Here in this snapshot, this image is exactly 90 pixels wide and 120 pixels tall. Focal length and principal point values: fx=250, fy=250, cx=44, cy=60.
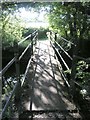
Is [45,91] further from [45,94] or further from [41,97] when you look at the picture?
[41,97]

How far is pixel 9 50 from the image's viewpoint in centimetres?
1015

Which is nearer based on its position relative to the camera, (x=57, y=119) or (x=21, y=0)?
(x=57, y=119)

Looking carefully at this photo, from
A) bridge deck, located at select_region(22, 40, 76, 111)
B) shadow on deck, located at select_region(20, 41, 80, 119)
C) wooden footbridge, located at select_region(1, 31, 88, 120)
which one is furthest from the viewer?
bridge deck, located at select_region(22, 40, 76, 111)

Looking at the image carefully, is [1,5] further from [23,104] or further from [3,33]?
[23,104]

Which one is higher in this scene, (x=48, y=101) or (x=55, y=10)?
(x=55, y=10)

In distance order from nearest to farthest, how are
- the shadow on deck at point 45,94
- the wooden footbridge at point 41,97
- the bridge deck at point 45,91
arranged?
the wooden footbridge at point 41,97 → the shadow on deck at point 45,94 → the bridge deck at point 45,91

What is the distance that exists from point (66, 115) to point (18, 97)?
772mm

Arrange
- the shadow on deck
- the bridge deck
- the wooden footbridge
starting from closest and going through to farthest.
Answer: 1. the wooden footbridge
2. the shadow on deck
3. the bridge deck

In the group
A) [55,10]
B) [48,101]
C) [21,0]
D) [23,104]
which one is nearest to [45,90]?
[48,101]

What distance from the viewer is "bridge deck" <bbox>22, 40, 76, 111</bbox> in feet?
11.9

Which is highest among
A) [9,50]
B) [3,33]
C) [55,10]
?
[55,10]

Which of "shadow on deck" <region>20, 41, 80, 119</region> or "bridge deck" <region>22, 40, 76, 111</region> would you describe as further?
"bridge deck" <region>22, 40, 76, 111</region>

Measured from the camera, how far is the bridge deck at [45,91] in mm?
3619

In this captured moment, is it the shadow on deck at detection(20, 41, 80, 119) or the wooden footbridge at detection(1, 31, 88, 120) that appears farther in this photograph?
the shadow on deck at detection(20, 41, 80, 119)
